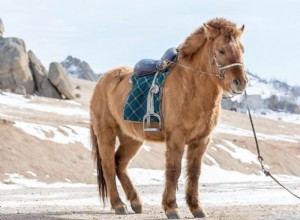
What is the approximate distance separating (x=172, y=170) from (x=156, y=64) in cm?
235

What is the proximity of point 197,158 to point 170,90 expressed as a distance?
4.59 ft

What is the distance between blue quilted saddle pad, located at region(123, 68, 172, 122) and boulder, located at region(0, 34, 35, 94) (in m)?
65.7

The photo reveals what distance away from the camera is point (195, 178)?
11.4 metres

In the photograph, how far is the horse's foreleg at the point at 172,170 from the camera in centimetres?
1059

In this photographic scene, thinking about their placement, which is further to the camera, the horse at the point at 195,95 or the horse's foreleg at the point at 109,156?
the horse's foreleg at the point at 109,156

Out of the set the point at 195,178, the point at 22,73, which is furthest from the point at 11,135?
the point at 22,73

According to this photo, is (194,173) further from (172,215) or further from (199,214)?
(172,215)

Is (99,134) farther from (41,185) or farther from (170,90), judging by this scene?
(41,185)

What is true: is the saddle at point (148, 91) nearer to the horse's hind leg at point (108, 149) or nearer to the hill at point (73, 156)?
the horse's hind leg at point (108, 149)

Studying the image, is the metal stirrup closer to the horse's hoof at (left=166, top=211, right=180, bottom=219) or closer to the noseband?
the noseband

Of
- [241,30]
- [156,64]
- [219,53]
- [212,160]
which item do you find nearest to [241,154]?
[212,160]

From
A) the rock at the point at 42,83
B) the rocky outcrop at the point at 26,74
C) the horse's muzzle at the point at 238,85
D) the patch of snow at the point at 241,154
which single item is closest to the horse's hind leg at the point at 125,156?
the horse's muzzle at the point at 238,85

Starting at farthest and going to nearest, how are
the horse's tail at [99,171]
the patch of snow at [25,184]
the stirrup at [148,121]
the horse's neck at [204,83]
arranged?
1. the patch of snow at [25,184]
2. the horse's tail at [99,171]
3. the stirrup at [148,121]
4. the horse's neck at [204,83]

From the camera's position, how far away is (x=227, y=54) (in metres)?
10.2
